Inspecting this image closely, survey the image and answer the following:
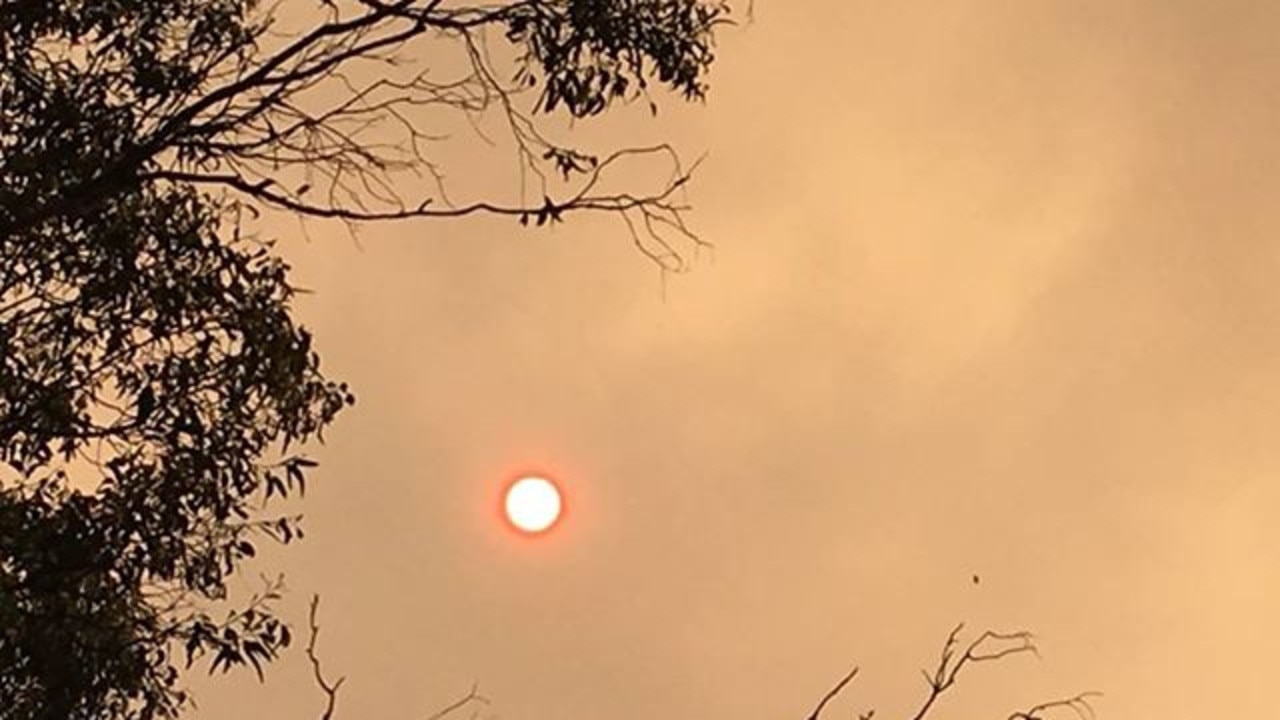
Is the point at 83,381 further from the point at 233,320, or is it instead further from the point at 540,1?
the point at 540,1

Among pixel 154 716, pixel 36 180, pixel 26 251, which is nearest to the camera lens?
pixel 36 180

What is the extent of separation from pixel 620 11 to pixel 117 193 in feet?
10.1

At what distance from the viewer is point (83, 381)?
13.3 m

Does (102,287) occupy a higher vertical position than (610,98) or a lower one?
lower

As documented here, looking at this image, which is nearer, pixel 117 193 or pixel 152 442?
pixel 117 193

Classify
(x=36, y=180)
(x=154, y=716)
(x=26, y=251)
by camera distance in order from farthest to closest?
(x=154, y=716) → (x=26, y=251) → (x=36, y=180)

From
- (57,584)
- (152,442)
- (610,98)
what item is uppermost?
(610,98)

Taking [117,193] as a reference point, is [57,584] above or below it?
below

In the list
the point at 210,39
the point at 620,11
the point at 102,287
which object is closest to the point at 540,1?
the point at 620,11

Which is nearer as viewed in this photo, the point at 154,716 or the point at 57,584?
the point at 57,584

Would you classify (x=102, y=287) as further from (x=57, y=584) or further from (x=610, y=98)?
(x=610, y=98)

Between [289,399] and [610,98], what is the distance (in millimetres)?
2801

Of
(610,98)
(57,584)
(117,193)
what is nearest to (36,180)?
(117,193)

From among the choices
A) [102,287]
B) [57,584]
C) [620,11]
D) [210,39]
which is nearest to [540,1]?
[620,11]
